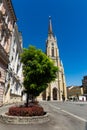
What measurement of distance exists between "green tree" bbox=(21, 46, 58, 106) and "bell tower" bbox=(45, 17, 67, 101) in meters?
68.8

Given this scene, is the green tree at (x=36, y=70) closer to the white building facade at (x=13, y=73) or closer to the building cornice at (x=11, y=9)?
the white building facade at (x=13, y=73)

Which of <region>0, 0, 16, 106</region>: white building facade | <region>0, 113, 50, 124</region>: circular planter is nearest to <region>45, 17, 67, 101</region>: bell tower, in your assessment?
<region>0, 0, 16, 106</region>: white building facade

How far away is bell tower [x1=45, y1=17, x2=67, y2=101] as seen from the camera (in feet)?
305

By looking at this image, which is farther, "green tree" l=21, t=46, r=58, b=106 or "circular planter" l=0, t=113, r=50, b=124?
"green tree" l=21, t=46, r=58, b=106

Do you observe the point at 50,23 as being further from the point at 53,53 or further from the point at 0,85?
the point at 0,85

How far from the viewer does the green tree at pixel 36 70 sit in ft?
47.7

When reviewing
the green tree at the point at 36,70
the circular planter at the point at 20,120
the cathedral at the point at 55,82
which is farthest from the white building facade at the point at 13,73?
the cathedral at the point at 55,82

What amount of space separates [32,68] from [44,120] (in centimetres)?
512

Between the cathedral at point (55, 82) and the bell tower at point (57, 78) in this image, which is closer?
the cathedral at point (55, 82)

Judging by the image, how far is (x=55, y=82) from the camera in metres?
95.6

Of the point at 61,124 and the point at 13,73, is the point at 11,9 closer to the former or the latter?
the point at 13,73

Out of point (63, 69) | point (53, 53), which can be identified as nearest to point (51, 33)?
point (53, 53)

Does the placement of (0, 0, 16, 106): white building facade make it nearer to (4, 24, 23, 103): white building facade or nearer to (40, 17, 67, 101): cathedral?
(4, 24, 23, 103): white building facade

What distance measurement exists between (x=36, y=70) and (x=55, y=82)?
82.1 m
